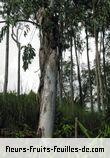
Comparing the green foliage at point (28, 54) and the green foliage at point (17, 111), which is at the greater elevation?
the green foliage at point (28, 54)

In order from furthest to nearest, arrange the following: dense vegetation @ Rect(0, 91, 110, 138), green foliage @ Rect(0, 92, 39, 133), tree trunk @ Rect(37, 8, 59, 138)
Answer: green foliage @ Rect(0, 92, 39, 133)
dense vegetation @ Rect(0, 91, 110, 138)
tree trunk @ Rect(37, 8, 59, 138)

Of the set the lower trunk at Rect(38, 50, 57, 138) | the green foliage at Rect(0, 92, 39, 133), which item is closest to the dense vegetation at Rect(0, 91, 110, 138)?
the green foliage at Rect(0, 92, 39, 133)

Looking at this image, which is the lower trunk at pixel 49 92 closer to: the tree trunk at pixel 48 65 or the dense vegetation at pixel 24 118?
the tree trunk at pixel 48 65

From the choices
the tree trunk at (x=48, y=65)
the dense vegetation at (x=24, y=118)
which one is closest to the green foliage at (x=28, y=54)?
the tree trunk at (x=48, y=65)

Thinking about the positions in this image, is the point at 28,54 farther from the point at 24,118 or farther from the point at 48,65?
the point at 24,118

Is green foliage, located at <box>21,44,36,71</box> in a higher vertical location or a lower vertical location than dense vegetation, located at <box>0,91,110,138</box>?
higher

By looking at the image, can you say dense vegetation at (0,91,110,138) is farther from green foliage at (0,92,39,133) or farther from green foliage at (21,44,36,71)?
green foliage at (21,44,36,71)

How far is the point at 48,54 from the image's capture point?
6652 mm

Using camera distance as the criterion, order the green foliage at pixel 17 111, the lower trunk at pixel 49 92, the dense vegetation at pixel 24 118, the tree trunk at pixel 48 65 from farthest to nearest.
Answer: the green foliage at pixel 17 111 < the dense vegetation at pixel 24 118 < the tree trunk at pixel 48 65 < the lower trunk at pixel 49 92

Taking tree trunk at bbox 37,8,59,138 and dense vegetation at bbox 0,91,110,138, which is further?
dense vegetation at bbox 0,91,110,138

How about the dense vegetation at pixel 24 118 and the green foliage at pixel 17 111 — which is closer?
the dense vegetation at pixel 24 118

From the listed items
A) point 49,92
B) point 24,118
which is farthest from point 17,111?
point 49,92

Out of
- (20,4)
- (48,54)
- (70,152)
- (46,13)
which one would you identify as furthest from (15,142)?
(20,4)

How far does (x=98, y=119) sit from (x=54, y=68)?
725 centimetres
